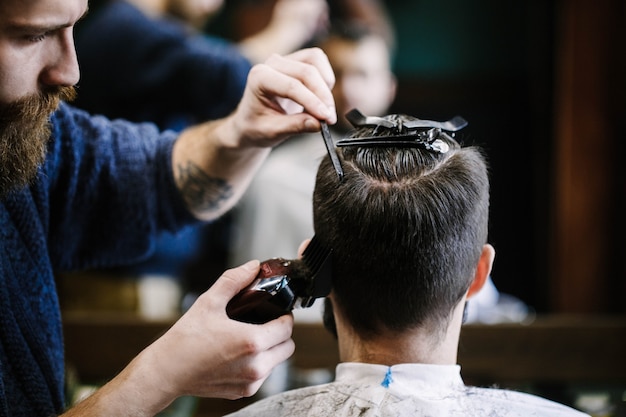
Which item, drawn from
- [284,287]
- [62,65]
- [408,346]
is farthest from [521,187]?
[62,65]

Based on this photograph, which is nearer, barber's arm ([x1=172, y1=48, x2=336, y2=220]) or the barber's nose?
the barber's nose

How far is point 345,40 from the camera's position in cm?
356

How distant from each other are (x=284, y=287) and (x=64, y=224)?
29.3 inches

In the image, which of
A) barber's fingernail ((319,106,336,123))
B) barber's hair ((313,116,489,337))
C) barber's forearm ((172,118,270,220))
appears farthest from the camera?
barber's forearm ((172,118,270,220))

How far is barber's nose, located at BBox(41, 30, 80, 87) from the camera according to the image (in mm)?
1181

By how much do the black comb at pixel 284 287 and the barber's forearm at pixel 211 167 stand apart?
0.46 metres

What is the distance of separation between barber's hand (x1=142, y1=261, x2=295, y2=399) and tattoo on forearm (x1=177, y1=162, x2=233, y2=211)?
63 centimetres

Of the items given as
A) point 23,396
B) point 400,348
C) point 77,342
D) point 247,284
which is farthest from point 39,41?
point 77,342

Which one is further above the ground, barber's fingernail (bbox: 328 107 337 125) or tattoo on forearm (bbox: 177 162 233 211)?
barber's fingernail (bbox: 328 107 337 125)

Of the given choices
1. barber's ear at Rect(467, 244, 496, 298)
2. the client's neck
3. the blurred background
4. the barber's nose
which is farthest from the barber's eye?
the blurred background

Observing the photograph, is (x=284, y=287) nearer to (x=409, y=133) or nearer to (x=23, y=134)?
(x=409, y=133)

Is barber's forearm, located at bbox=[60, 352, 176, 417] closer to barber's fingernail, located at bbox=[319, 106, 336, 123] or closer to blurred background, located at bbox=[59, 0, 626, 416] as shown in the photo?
barber's fingernail, located at bbox=[319, 106, 336, 123]

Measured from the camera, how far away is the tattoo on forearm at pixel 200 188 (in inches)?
66.6

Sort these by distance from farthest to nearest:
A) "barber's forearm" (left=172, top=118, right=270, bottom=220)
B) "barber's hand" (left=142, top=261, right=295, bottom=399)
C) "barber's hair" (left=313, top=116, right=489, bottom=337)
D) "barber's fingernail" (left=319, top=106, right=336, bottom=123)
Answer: "barber's forearm" (left=172, top=118, right=270, bottom=220), "barber's fingernail" (left=319, top=106, right=336, bottom=123), "barber's hair" (left=313, top=116, right=489, bottom=337), "barber's hand" (left=142, top=261, right=295, bottom=399)
